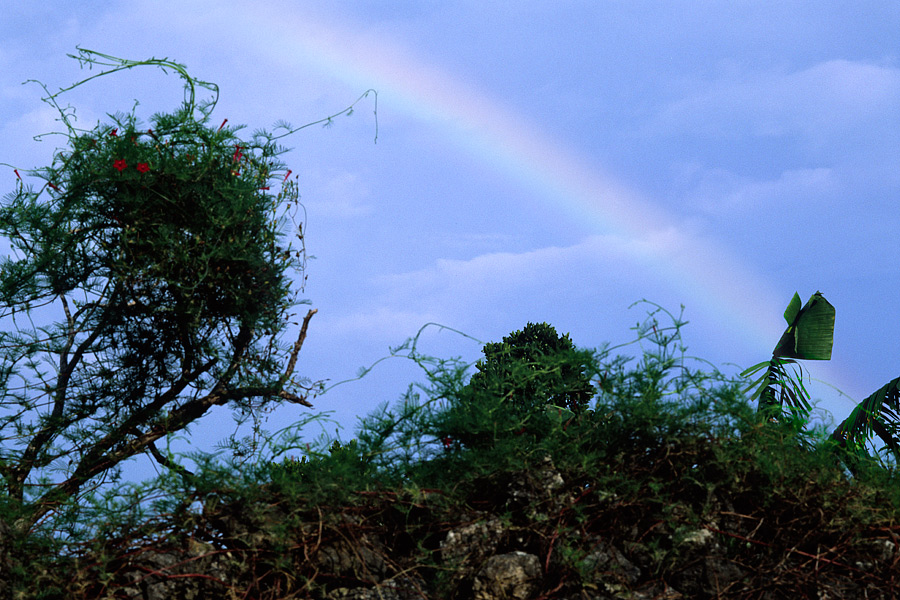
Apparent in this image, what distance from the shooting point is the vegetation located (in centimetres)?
376

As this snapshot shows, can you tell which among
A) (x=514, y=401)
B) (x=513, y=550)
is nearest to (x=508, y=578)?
(x=513, y=550)

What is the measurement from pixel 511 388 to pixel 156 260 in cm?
283

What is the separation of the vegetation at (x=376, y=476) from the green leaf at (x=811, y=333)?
4447 mm

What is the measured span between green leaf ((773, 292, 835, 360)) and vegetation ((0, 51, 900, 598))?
445cm

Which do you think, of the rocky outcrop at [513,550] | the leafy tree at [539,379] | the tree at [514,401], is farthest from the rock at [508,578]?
the leafy tree at [539,379]

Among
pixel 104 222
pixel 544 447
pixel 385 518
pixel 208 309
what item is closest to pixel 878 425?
pixel 544 447

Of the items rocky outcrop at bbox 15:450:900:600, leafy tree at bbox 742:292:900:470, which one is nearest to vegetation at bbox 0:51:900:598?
rocky outcrop at bbox 15:450:900:600

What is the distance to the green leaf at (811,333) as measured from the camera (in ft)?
31.1

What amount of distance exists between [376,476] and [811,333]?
7.47m

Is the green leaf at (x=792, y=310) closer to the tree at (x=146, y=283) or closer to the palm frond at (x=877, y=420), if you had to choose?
the palm frond at (x=877, y=420)

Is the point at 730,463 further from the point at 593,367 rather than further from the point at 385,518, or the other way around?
the point at 385,518

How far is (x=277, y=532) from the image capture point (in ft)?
12.1

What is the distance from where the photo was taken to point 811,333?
9633 mm

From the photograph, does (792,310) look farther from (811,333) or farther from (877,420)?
(877,420)
